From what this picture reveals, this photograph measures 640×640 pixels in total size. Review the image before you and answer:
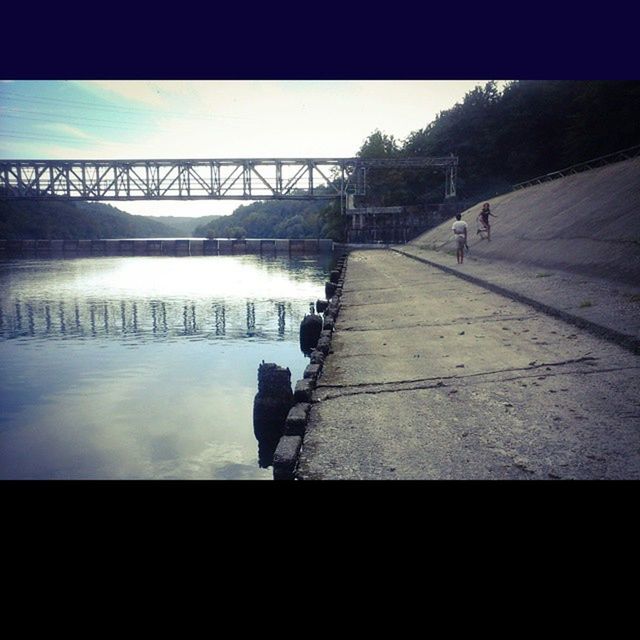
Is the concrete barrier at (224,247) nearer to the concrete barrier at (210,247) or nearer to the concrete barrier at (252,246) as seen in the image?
the concrete barrier at (210,247)

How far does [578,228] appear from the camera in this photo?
44.5 ft

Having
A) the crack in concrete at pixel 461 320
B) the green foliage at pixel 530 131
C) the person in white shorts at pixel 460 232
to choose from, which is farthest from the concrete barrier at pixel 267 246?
the crack in concrete at pixel 461 320

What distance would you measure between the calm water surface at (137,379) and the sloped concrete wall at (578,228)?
6489 mm

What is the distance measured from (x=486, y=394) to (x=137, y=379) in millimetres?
7024

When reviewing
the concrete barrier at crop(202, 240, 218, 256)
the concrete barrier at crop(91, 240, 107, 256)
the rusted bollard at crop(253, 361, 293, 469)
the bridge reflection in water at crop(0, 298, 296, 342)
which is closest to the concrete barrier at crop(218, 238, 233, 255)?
the concrete barrier at crop(202, 240, 218, 256)

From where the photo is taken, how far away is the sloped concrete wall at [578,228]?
33.4 feet

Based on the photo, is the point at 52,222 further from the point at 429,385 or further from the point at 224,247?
the point at 429,385

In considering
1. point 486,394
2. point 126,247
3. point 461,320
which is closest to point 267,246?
point 126,247

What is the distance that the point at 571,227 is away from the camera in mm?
14062

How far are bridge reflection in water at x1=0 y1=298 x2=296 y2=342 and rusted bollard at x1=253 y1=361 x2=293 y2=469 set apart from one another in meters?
6.35
